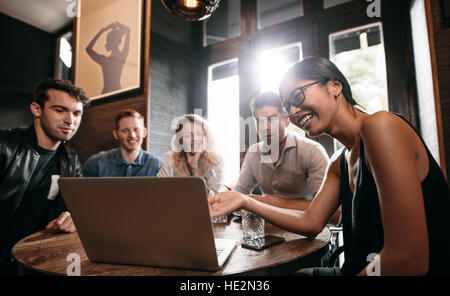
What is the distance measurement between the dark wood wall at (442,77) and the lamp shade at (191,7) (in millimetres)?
1392

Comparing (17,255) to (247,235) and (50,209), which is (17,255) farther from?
(50,209)

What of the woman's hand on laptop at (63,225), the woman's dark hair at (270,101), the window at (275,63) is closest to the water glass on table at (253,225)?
the woman's hand on laptop at (63,225)

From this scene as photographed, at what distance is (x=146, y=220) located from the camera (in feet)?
2.03

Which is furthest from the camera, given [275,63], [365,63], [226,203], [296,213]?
[275,63]

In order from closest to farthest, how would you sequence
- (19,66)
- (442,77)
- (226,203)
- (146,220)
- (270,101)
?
(146,220) < (226,203) < (442,77) < (270,101) < (19,66)

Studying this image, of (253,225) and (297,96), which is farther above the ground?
(297,96)

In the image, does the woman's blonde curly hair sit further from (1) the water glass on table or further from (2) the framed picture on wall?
(1) the water glass on table

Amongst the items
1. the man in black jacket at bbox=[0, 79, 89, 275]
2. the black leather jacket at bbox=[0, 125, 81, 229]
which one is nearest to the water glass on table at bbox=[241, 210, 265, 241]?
the man in black jacket at bbox=[0, 79, 89, 275]

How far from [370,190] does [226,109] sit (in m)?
2.46

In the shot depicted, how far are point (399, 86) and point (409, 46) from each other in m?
0.33

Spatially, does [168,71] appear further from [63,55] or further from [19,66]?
[19,66]

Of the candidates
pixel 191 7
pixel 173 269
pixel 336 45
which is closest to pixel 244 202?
pixel 173 269

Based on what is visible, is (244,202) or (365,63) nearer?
(244,202)

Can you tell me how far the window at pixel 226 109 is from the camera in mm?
3033
